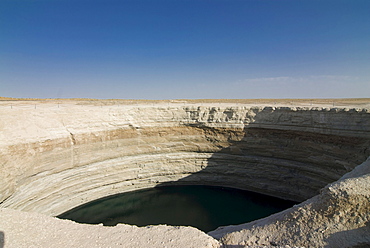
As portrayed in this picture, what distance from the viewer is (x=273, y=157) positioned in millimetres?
14625

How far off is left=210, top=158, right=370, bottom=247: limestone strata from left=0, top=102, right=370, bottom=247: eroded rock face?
7.65m

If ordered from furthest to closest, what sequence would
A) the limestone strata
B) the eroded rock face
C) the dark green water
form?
the dark green water
the eroded rock face
the limestone strata

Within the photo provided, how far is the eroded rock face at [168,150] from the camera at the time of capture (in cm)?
1089

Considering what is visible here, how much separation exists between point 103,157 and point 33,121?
170 inches

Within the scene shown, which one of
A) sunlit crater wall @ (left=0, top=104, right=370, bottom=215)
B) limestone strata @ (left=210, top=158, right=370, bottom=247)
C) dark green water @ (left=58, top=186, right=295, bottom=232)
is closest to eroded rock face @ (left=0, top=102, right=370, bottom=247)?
sunlit crater wall @ (left=0, top=104, right=370, bottom=215)

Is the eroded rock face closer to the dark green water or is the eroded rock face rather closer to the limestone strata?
the dark green water

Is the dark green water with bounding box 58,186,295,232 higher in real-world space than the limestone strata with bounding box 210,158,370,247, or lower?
lower

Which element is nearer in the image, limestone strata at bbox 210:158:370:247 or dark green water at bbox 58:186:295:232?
limestone strata at bbox 210:158:370:247

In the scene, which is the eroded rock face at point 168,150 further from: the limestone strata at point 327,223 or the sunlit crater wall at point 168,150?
the limestone strata at point 327,223

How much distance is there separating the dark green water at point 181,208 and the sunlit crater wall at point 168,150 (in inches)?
23.1

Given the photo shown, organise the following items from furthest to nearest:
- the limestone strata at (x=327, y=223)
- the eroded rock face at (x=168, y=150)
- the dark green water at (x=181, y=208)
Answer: the dark green water at (x=181, y=208) → the eroded rock face at (x=168, y=150) → the limestone strata at (x=327, y=223)

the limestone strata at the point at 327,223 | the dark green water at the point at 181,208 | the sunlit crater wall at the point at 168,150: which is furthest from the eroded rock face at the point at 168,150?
the limestone strata at the point at 327,223

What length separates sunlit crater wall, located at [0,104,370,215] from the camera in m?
10.9

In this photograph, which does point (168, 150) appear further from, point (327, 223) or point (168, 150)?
point (327, 223)
